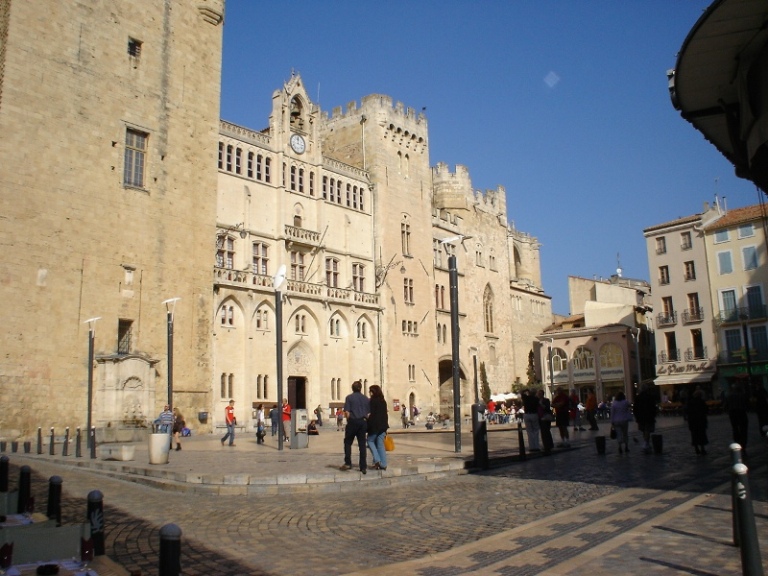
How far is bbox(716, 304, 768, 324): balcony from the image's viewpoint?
142 ft

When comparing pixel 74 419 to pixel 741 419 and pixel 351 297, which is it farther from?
pixel 741 419

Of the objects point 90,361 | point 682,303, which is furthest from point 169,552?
point 682,303

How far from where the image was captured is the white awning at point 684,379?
1771 inches

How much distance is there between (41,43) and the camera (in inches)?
1017

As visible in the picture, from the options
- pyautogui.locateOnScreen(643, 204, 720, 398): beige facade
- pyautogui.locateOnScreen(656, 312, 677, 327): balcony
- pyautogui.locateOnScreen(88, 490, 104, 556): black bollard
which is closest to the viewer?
pyautogui.locateOnScreen(88, 490, 104, 556): black bollard

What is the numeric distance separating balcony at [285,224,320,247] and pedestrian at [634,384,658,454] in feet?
80.6

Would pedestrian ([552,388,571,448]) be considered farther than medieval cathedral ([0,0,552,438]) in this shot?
No

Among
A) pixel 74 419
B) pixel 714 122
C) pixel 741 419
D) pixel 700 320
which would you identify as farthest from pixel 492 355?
pixel 714 122

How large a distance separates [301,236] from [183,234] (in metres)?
9.55

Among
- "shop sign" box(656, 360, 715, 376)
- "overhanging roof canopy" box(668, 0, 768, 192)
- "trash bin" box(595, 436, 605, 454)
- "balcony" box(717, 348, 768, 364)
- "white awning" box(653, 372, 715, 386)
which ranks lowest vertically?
"trash bin" box(595, 436, 605, 454)

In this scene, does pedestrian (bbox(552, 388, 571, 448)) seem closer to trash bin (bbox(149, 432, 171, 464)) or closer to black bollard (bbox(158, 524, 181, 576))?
trash bin (bbox(149, 432, 171, 464))

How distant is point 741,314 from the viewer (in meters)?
42.4

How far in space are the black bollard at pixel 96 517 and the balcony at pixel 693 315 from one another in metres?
47.0

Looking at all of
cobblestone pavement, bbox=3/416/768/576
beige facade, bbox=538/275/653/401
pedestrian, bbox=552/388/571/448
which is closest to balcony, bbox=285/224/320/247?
A: pedestrian, bbox=552/388/571/448
